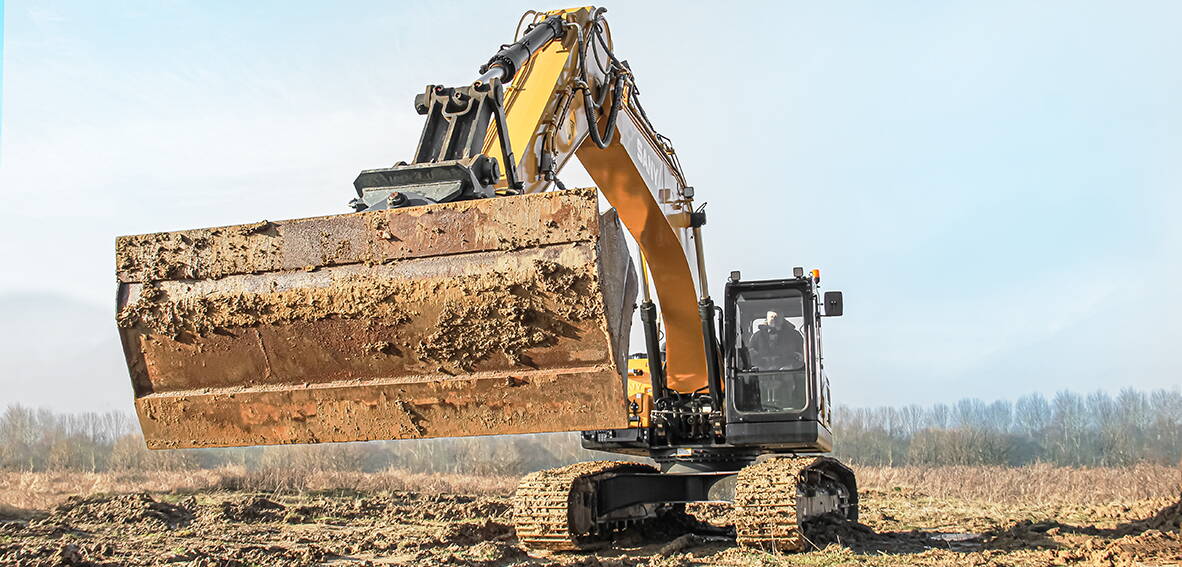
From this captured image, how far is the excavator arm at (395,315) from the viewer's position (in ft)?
14.4

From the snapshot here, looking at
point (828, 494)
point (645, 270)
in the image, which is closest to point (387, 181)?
point (645, 270)

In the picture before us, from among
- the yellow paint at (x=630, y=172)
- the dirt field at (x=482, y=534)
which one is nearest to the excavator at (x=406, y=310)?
the yellow paint at (x=630, y=172)

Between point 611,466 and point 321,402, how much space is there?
5.21 metres

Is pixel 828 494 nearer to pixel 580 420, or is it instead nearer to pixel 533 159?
pixel 533 159

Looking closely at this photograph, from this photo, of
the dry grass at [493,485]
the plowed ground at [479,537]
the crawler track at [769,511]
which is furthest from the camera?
the dry grass at [493,485]

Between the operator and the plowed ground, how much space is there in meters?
1.44

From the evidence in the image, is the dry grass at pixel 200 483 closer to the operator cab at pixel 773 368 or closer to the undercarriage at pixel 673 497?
the undercarriage at pixel 673 497

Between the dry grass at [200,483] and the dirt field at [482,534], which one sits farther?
the dry grass at [200,483]

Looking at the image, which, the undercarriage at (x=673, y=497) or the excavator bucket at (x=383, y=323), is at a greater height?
the excavator bucket at (x=383, y=323)

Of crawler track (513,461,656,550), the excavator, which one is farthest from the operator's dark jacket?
the excavator

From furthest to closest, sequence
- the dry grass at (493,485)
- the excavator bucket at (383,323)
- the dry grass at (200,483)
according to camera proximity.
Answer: the dry grass at (200,483), the dry grass at (493,485), the excavator bucket at (383,323)

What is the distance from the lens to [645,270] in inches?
359

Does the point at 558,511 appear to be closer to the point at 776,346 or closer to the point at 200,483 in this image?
the point at 776,346

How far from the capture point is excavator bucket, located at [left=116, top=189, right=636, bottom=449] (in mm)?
4371
